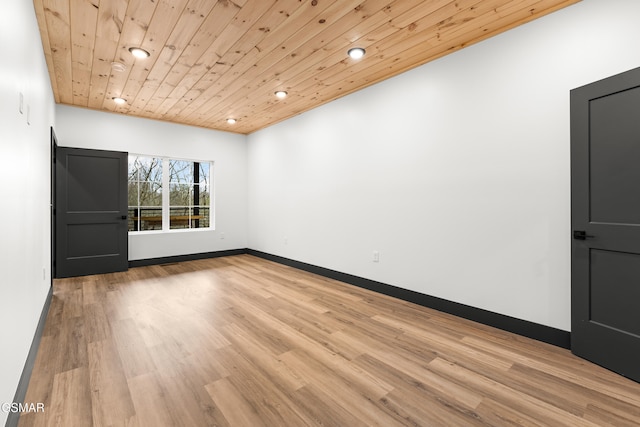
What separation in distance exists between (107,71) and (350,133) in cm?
305

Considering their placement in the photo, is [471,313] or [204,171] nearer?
[471,313]

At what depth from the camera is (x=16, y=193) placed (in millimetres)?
1734

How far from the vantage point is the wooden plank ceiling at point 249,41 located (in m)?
2.37

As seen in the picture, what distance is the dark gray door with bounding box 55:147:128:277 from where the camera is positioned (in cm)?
457

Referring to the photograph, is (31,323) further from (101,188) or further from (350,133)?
(350,133)

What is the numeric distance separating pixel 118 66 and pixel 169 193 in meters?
2.78

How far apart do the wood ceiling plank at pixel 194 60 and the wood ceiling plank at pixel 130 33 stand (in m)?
0.39

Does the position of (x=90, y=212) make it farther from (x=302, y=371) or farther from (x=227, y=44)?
(x=302, y=371)

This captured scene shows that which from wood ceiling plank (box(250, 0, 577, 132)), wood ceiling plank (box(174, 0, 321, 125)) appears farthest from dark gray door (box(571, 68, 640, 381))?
wood ceiling plank (box(174, 0, 321, 125))

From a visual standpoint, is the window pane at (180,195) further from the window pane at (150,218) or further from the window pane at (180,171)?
the window pane at (150,218)

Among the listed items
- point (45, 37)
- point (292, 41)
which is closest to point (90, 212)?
point (45, 37)

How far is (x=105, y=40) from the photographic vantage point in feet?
9.27

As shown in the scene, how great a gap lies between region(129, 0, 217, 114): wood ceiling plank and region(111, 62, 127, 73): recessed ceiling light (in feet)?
0.88

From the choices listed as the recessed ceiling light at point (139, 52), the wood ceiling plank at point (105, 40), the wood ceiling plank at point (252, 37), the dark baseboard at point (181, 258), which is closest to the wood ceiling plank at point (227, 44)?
the wood ceiling plank at point (252, 37)
